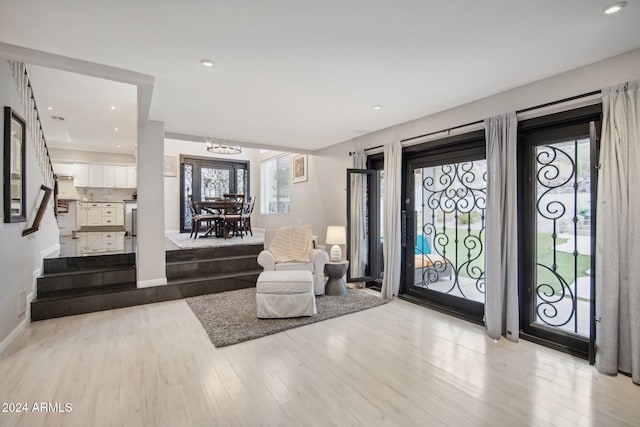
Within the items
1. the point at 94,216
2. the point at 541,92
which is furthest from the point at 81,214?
the point at 541,92

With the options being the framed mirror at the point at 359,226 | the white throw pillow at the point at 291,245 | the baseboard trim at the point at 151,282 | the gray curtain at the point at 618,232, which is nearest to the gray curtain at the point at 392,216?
the framed mirror at the point at 359,226

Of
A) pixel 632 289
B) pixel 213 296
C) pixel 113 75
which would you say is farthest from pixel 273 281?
pixel 632 289

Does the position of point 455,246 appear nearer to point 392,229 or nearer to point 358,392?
point 392,229

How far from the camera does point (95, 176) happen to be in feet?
25.2

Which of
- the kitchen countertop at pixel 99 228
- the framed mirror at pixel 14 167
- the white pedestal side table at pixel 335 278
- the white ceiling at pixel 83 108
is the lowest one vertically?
the white pedestal side table at pixel 335 278

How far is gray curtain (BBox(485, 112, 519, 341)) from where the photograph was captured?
287 centimetres

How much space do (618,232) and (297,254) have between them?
340cm

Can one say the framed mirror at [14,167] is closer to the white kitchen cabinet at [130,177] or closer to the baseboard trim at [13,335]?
the baseboard trim at [13,335]

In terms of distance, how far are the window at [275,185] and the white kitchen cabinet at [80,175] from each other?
448cm

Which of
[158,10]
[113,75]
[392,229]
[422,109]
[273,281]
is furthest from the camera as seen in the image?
[392,229]

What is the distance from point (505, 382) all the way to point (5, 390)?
142 inches

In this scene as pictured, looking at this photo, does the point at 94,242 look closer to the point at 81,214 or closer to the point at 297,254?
the point at 81,214

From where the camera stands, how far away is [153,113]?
3.72 m

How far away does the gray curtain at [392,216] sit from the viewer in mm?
4117
